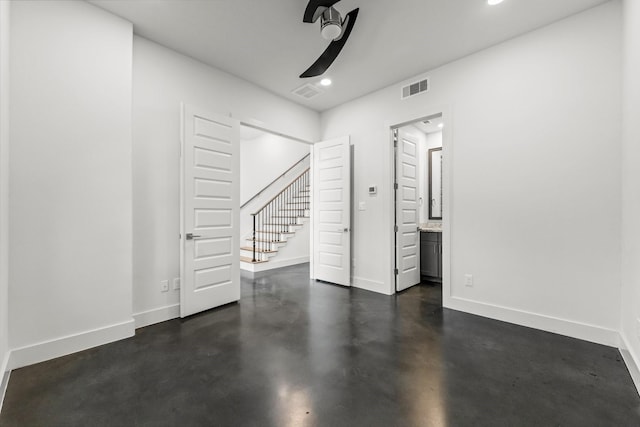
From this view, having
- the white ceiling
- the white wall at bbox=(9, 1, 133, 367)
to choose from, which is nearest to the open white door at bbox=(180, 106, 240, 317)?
the white wall at bbox=(9, 1, 133, 367)

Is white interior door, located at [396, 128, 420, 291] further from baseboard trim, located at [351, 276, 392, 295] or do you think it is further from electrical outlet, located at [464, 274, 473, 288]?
electrical outlet, located at [464, 274, 473, 288]

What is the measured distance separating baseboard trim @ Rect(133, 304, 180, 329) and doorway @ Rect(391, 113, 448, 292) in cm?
299

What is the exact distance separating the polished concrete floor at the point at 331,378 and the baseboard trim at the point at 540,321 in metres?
0.10

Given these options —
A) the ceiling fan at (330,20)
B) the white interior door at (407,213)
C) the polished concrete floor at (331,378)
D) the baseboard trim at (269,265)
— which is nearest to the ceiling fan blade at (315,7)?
the ceiling fan at (330,20)

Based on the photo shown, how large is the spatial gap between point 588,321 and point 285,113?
14.8ft

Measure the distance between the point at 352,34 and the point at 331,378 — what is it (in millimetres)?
3256

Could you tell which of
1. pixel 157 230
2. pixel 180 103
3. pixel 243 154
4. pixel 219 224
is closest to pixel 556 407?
pixel 219 224

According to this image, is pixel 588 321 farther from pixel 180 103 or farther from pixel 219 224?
pixel 180 103

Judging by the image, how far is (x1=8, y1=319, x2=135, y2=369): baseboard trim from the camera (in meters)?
2.22

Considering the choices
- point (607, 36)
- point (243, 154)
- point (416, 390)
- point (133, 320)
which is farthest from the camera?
point (243, 154)

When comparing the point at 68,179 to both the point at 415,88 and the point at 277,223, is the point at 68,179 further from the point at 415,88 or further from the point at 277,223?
the point at 277,223

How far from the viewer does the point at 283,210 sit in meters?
7.42

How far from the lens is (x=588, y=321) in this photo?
2.65 metres

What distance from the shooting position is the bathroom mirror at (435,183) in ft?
17.8
